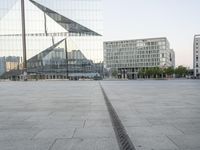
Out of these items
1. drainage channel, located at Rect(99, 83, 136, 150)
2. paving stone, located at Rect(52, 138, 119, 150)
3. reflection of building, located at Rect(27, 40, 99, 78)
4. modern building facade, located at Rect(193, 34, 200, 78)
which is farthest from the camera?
modern building facade, located at Rect(193, 34, 200, 78)

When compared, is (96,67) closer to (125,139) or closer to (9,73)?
(9,73)

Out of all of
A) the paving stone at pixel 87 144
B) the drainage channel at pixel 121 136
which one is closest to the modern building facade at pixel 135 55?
the drainage channel at pixel 121 136

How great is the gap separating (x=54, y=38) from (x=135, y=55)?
93388 mm

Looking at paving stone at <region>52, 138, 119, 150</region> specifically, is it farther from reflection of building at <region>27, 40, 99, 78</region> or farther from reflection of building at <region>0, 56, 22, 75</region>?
reflection of building at <region>0, 56, 22, 75</region>

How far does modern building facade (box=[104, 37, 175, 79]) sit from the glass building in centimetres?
7317

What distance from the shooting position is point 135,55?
17588 centimetres

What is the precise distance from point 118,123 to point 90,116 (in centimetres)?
138

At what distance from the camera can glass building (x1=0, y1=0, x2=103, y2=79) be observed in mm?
88375

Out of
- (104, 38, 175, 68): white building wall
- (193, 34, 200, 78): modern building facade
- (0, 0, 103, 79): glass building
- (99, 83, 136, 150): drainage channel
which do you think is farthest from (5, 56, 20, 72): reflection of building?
(193, 34, 200, 78): modern building facade

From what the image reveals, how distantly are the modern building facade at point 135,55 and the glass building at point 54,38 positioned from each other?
73167 millimetres

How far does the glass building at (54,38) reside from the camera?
3479 inches

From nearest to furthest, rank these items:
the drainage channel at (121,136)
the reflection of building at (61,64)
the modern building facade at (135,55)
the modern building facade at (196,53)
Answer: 1. the drainage channel at (121,136)
2. the reflection of building at (61,64)
3. the modern building facade at (196,53)
4. the modern building facade at (135,55)

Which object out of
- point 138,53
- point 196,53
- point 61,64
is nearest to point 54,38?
point 61,64

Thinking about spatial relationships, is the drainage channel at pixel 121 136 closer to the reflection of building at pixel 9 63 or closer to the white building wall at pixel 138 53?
the reflection of building at pixel 9 63
